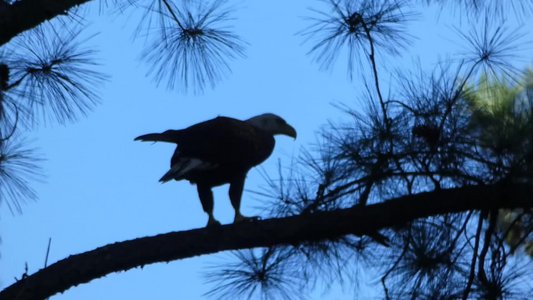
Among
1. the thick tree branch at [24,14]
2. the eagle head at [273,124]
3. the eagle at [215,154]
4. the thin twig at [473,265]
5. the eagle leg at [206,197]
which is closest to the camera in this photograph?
the thin twig at [473,265]

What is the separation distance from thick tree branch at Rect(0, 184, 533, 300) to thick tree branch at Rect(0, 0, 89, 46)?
80cm

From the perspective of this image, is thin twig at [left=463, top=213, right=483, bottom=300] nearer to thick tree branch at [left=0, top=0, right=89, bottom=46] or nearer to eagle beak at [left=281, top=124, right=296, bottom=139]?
thick tree branch at [left=0, top=0, right=89, bottom=46]

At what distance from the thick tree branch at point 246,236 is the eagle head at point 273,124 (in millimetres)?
1704

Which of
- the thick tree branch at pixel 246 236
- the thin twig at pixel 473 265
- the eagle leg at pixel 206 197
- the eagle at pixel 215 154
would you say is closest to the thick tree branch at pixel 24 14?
the thick tree branch at pixel 246 236

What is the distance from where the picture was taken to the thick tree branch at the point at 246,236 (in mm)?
3279

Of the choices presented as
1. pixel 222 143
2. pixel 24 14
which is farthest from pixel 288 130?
pixel 24 14

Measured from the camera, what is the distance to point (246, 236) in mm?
3469

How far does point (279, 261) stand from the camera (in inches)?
143

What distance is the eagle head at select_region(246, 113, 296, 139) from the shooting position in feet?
17.0

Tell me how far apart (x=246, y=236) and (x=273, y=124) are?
1809 millimetres

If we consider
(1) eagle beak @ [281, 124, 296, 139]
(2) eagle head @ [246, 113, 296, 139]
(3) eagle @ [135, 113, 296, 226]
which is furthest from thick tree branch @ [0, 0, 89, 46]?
(1) eagle beak @ [281, 124, 296, 139]

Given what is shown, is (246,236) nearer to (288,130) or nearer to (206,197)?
(206,197)

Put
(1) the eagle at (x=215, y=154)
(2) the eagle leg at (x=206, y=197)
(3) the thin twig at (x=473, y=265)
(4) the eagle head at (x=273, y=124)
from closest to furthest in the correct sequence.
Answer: (3) the thin twig at (x=473, y=265) < (1) the eagle at (x=215, y=154) < (2) the eagle leg at (x=206, y=197) < (4) the eagle head at (x=273, y=124)

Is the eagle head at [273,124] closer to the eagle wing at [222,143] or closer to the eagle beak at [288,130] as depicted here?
the eagle beak at [288,130]
